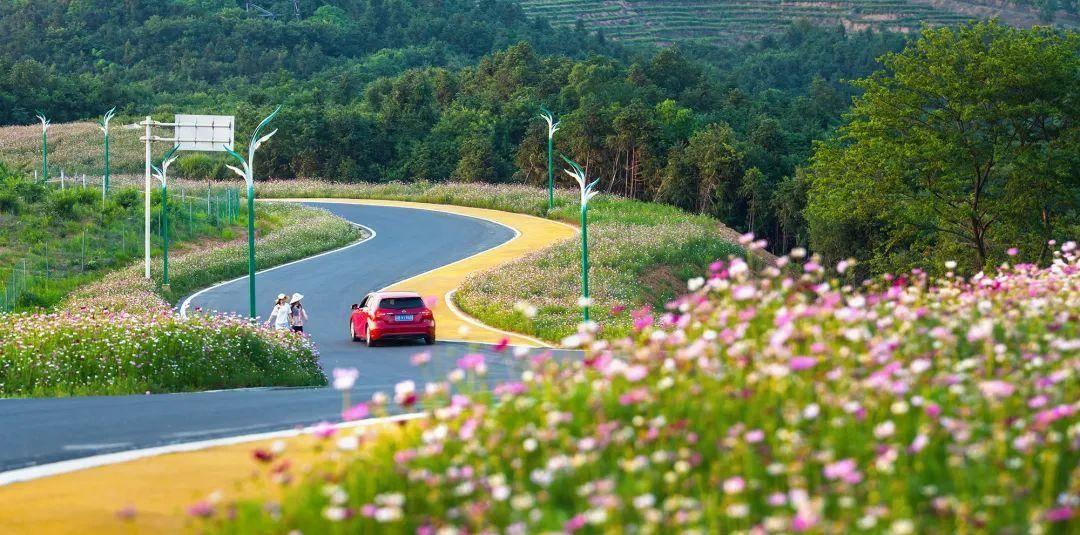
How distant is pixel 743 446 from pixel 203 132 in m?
41.8

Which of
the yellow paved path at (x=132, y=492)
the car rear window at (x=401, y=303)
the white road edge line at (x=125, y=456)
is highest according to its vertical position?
the yellow paved path at (x=132, y=492)

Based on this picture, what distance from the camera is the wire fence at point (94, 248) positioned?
148 ft

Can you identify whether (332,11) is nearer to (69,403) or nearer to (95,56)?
(95,56)

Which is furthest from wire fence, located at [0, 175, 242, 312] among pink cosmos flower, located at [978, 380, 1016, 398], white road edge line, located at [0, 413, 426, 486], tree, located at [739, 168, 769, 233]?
pink cosmos flower, located at [978, 380, 1016, 398]

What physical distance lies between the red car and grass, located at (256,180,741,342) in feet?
10.7

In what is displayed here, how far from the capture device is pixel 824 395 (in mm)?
6555

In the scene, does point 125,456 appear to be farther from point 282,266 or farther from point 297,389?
point 282,266

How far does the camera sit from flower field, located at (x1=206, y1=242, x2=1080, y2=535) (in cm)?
559

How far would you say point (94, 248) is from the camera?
53.2 m

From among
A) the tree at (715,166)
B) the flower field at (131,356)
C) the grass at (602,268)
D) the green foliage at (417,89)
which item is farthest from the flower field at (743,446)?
the tree at (715,166)

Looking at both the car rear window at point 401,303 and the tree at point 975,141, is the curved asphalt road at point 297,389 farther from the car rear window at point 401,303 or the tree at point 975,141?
the tree at point 975,141

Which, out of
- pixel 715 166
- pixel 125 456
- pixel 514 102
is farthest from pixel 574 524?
pixel 514 102

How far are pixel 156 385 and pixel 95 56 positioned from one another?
131 metres

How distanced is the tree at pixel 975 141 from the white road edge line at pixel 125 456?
122 ft
